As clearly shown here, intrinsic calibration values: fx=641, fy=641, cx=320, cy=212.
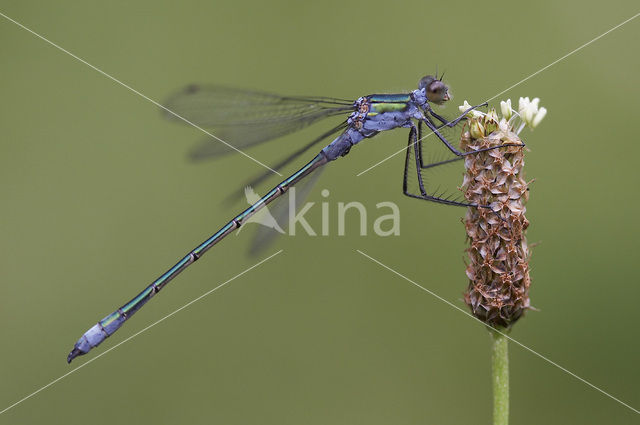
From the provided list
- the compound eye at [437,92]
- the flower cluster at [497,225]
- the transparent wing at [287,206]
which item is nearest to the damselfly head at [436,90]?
the compound eye at [437,92]

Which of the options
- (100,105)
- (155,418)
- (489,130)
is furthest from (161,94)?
(489,130)

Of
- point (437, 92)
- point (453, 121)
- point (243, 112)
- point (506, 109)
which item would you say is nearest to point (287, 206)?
point (243, 112)

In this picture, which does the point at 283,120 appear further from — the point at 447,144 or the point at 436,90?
the point at 447,144

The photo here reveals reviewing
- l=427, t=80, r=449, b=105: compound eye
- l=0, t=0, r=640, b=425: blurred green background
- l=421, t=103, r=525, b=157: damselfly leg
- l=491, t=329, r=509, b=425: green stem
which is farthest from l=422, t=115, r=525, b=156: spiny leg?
l=0, t=0, r=640, b=425: blurred green background

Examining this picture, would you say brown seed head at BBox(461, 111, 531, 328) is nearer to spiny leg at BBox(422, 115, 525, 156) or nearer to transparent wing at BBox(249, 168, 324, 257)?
spiny leg at BBox(422, 115, 525, 156)

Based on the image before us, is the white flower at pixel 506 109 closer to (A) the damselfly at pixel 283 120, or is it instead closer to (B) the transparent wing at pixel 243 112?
(A) the damselfly at pixel 283 120
